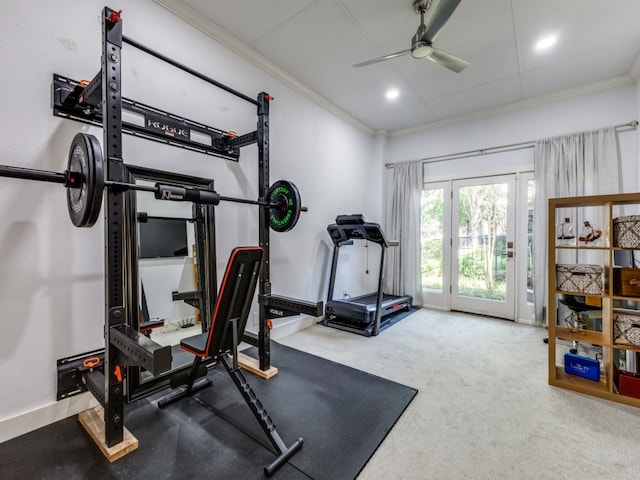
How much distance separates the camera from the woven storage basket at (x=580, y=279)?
2.21m

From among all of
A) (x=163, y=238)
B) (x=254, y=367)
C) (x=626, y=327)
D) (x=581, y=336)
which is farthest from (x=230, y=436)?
(x=626, y=327)

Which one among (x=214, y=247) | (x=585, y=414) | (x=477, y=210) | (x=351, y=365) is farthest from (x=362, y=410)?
(x=477, y=210)

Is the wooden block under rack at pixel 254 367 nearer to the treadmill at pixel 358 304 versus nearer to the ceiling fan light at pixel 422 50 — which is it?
the treadmill at pixel 358 304

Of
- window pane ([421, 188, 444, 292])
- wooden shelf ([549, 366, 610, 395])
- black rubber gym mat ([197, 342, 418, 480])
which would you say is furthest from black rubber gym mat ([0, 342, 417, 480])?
window pane ([421, 188, 444, 292])

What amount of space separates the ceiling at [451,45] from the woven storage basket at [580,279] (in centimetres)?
221

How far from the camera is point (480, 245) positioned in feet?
14.4

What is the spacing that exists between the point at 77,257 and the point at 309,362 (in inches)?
81.1

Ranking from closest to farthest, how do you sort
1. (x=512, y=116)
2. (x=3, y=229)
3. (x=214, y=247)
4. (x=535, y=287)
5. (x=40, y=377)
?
(x=3, y=229) < (x=40, y=377) < (x=214, y=247) < (x=535, y=287) < (x=512, y=116)

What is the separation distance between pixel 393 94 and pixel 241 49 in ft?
6.84

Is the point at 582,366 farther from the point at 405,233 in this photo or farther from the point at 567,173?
the point at 405,233

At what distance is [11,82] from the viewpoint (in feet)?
5.51

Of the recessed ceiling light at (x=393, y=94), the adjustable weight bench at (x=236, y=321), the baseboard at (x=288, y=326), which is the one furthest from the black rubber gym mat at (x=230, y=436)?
the recessed ceiling light at (x=393, y=94)

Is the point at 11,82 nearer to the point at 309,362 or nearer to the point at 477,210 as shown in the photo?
the point at 309,362

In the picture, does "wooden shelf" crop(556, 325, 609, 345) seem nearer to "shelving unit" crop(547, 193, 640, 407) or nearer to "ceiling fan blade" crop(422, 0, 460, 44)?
"shelving unit" crop(547, 193, 640, 407)
